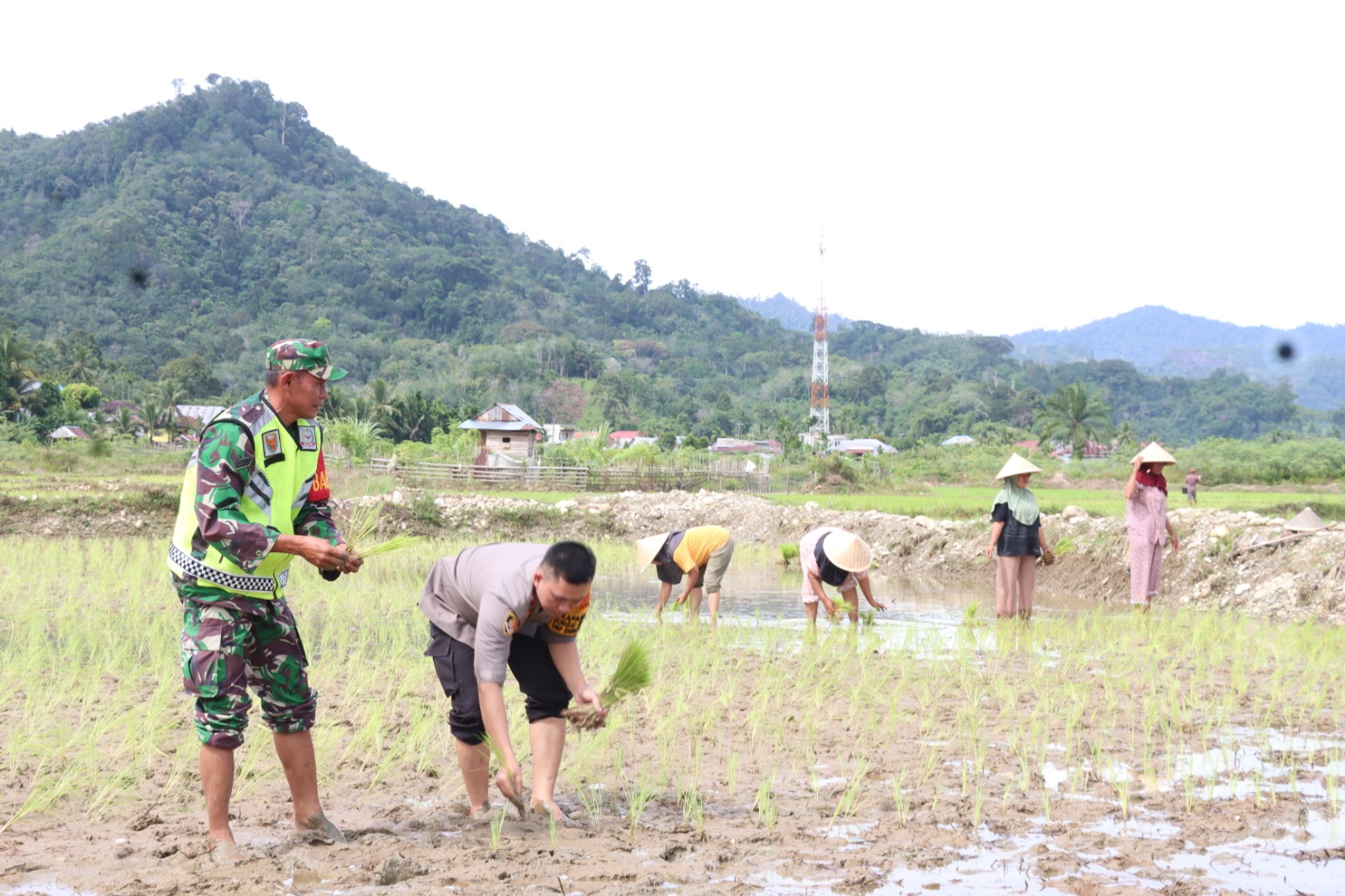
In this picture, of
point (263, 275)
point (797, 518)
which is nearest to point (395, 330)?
point (263, 275)

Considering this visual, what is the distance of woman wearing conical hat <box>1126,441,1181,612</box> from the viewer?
26.9 feet

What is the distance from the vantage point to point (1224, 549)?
10641 mm

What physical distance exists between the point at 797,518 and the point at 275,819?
14.8 metres

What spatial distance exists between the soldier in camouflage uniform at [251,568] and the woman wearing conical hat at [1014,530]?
5653 millimetres

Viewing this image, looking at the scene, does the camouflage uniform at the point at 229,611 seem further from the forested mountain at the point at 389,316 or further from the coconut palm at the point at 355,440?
the forested mountain at the point at 389,316

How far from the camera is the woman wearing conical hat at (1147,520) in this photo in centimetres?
820

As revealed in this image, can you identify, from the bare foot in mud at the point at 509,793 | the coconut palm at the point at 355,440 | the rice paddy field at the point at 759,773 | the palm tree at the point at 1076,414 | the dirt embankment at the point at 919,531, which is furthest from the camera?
the palm tree at the point at 1076,414

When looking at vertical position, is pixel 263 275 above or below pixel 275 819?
above

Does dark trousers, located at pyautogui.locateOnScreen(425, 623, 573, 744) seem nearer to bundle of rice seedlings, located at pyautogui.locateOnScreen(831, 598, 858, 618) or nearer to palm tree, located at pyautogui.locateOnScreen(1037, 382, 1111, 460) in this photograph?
bundle of rice seedlings, located at pyautogui.locateOnScreen(831, 598, 858, 618)

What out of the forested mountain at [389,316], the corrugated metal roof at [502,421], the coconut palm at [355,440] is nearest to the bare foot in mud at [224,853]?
the coconut palm at [355,440]

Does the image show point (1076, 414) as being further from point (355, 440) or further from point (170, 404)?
point (170, 404)

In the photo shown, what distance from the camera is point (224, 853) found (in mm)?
3133

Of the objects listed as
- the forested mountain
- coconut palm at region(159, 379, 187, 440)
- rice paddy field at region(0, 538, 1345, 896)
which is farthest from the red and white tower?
rice paddy field at region(0, 538, 1345, 896)

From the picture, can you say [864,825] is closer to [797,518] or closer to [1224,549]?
[1224,549]
